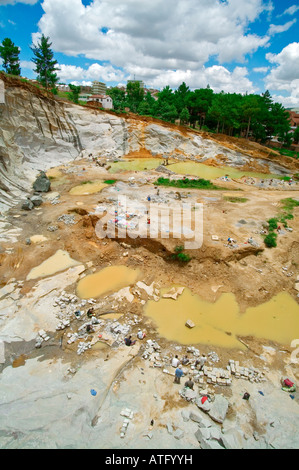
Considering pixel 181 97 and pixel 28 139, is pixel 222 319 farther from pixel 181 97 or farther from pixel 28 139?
pixel 181 97

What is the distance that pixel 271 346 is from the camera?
9336mm

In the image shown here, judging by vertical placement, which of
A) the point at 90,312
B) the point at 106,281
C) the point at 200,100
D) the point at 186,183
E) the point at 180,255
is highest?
the point at 200,100

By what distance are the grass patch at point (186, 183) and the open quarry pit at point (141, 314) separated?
2.87ft

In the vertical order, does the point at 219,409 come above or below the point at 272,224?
below

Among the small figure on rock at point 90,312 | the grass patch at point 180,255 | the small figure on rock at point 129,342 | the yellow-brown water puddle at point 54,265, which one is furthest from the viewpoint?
the grass patch at point 180,255

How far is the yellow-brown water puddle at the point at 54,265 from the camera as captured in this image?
12.2 meters

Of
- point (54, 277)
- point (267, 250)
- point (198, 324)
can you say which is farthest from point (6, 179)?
point (267, 250)

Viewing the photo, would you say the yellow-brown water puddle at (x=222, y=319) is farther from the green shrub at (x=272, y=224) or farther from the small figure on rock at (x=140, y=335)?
the green shrub at (x=272, y=224)

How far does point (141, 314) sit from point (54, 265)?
18.4 ft

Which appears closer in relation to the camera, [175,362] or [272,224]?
[175,362]

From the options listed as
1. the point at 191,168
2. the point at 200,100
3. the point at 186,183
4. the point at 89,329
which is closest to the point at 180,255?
the point at 89,329

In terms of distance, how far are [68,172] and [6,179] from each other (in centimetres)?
744

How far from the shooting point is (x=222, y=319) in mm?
10430

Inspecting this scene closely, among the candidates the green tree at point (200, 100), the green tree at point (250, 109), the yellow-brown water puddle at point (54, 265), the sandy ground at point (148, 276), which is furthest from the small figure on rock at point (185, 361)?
the green tree at point (200, 100)
